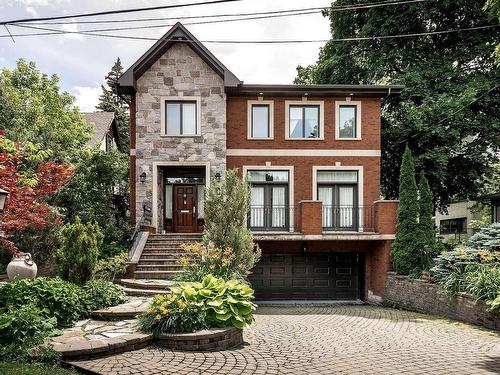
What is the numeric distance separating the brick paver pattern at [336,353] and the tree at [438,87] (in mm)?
9491

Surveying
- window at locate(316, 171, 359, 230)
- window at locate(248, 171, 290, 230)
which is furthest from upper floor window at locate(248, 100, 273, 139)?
window at locate(316, 171, 359, 230)

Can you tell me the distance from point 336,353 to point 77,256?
18.1 ft

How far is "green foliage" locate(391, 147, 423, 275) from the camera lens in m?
12.5

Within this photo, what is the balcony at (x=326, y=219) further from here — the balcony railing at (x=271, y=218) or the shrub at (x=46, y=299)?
the shrub at (x=46, y=299)

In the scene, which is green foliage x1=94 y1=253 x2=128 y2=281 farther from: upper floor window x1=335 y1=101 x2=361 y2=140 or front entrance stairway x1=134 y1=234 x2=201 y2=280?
upper floor window x1=335 y1=101 x2=361 y2=140

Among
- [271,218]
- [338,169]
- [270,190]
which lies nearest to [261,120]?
[270,190]

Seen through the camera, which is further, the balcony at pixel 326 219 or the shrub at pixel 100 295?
the balcony at pixel 326 219

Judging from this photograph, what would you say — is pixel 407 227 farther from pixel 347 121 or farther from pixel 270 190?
pixel 270 190

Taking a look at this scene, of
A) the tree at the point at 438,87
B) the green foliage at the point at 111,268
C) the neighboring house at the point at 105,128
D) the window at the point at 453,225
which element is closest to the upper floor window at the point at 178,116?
the green foliage at the point at 111,268

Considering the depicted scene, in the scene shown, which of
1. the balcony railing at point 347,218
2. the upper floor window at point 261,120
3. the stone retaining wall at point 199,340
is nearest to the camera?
the stone retaining wall at point 199,340

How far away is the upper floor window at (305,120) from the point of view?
1566 cm

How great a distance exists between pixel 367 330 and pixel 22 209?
28.7ft

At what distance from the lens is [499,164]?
18359 mm

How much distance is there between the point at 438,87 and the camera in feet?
55.3
